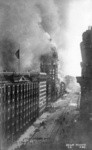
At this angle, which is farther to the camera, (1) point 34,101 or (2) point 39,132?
(1) point 34,101

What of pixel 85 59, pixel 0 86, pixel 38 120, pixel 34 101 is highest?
pixel 85 59

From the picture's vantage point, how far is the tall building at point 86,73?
61.8 m

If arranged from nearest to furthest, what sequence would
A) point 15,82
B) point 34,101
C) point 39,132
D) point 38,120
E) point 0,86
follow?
point 0,86 → point 15,82 → point 39,132 → point 34,101 → point 38,120

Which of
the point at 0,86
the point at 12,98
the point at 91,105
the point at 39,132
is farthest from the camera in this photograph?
the point at 39,132

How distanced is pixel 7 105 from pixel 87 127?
2986 centimetres

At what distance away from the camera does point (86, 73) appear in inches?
2489

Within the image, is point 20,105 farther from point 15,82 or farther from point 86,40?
point 86,40

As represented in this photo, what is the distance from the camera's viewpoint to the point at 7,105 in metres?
86.4

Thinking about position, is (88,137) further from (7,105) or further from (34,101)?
(34,101)

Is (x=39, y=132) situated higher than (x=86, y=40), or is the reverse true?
(x=86, y=40)

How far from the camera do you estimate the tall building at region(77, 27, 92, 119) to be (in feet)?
203

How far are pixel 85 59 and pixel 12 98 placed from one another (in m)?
36.1

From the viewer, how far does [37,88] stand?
13262cm

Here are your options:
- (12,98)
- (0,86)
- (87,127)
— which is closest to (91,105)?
(87,127)
